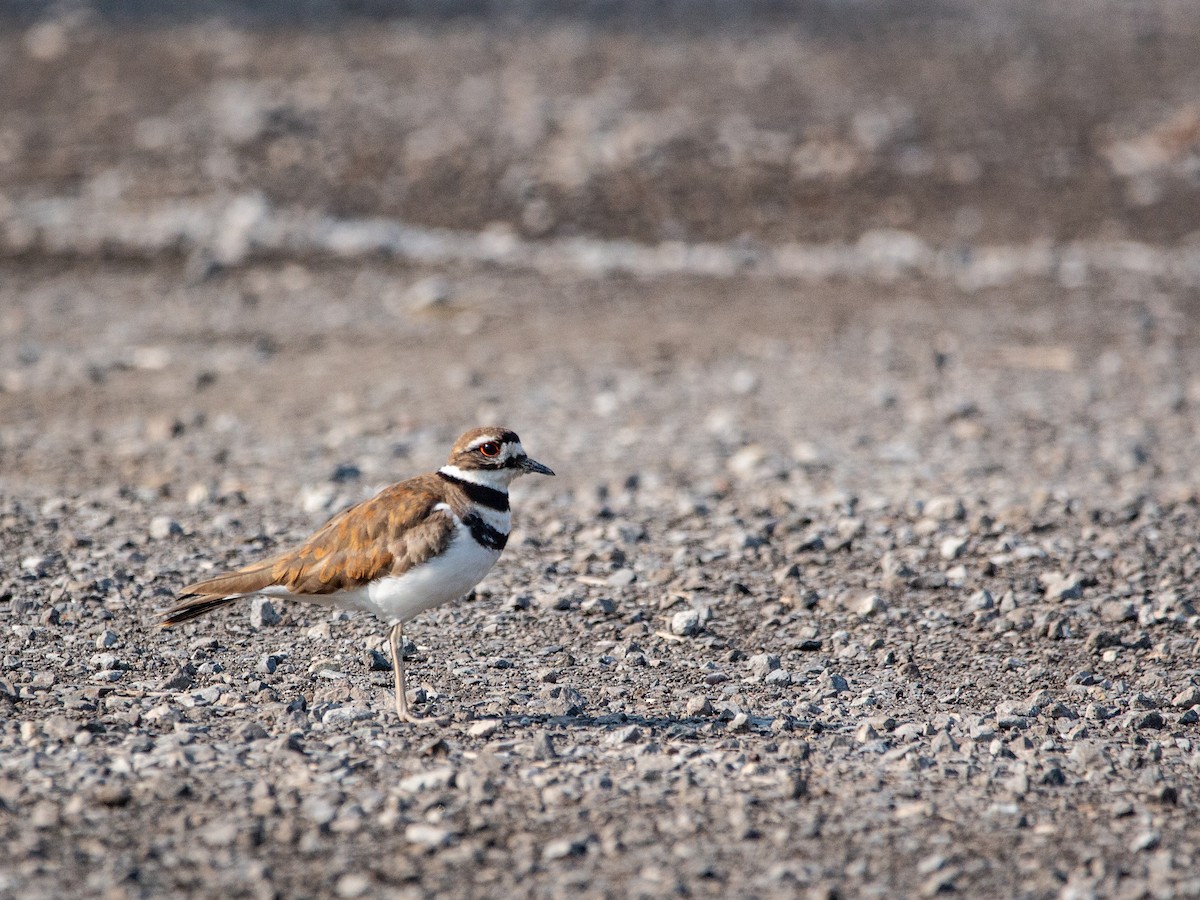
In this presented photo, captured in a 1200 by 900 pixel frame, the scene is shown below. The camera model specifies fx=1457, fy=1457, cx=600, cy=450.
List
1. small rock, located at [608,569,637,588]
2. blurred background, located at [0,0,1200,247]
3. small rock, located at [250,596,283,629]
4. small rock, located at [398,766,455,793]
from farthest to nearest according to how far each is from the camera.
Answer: blurred background, located at [0,0,1200,247], small rock, located at [608,569,637,588], small rock, located at [250,596,283,629], small rock, located at [398,766,455,793]

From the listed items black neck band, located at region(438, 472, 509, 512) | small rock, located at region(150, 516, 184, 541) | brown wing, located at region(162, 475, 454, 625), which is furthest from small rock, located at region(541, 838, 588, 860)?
small rock, located at region(150, 516, 184, 541)

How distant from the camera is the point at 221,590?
734cm

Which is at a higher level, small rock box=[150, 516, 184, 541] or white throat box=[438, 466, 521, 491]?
white throat box=[438, 466, 521, 491]

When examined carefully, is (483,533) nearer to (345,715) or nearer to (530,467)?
(530,467)

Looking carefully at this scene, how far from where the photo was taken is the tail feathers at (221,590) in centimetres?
729

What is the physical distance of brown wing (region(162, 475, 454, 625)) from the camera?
712 centimetres

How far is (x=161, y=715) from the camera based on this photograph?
706 cm

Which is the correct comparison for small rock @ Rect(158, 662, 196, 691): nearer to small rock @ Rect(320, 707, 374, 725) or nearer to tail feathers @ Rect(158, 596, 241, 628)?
tail feathers @ Rect(158, 596, 241, 628)

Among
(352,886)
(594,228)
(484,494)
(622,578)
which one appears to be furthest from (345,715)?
(594,228)

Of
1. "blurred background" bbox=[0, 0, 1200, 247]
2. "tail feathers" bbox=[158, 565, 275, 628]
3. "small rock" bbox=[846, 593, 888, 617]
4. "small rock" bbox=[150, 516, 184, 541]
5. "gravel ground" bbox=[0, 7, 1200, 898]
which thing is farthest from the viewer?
"blurred background" bbox=[0, 0, 1200, 247]

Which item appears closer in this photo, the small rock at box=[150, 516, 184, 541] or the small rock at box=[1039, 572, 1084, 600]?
the small rock at box=[1039, 572, 1084, 600]

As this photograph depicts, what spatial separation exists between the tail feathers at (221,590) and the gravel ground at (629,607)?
42cm

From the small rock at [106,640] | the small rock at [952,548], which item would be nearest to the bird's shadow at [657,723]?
the small rock at [106,640]

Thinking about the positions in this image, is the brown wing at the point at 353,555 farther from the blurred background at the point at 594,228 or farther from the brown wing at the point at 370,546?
the blurred background at the point at 594,228
